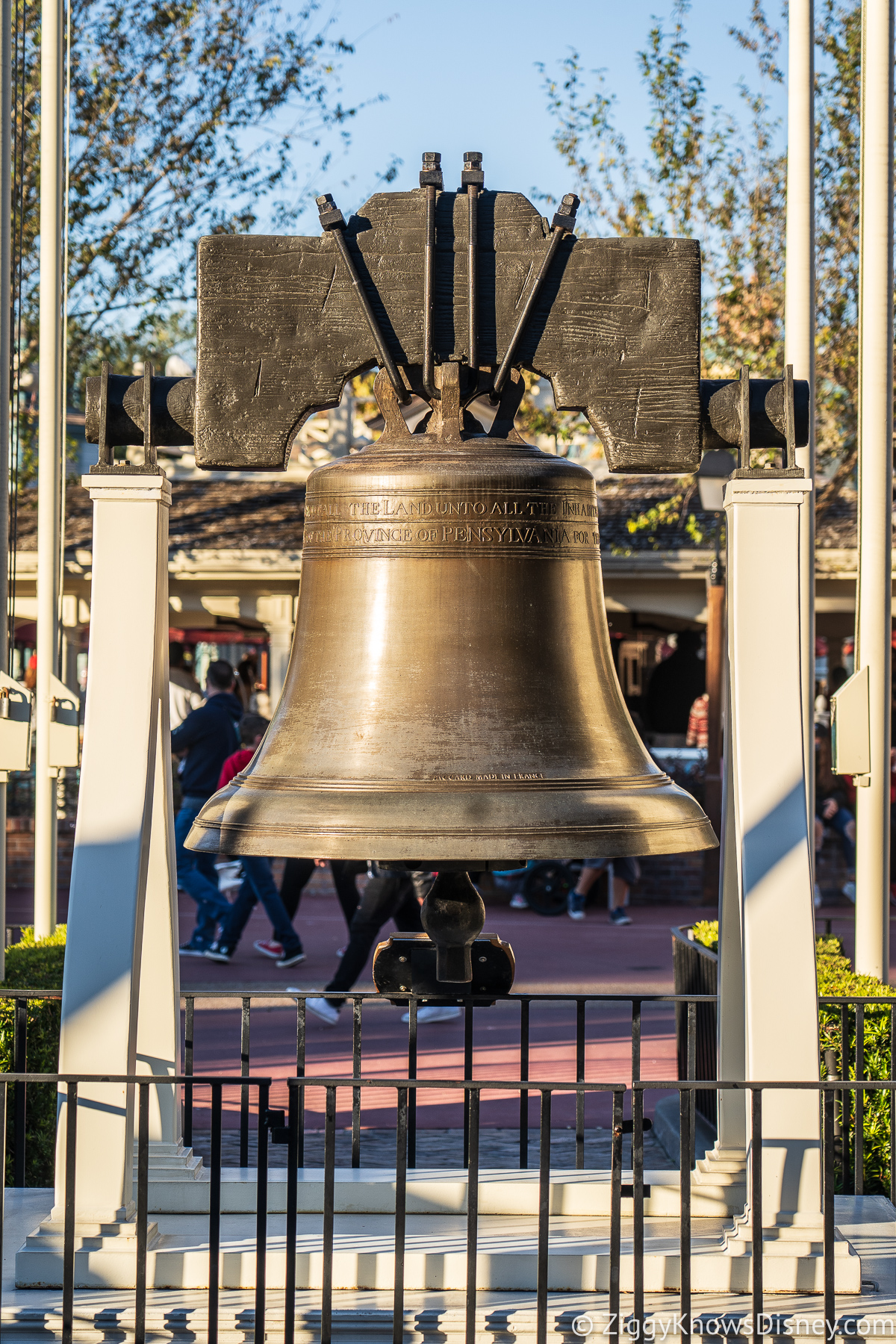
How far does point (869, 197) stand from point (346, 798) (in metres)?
4.12

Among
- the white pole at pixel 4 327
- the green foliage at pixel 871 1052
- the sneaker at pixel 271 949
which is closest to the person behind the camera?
the green foliage at pixel 871 1052

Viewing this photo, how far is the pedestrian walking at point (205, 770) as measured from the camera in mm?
10469

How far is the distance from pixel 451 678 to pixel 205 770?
24.1 feet

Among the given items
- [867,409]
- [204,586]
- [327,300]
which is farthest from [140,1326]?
[204,586]

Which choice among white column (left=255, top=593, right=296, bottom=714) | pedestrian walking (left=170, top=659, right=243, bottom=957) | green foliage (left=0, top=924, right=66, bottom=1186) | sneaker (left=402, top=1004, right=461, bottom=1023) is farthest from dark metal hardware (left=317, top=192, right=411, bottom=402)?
white column (left=255, top=593, right=296, bottom=714)

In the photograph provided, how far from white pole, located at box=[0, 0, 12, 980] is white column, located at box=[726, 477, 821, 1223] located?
3071 mm

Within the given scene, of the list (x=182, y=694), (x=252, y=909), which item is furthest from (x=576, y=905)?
(x=182, y=694)

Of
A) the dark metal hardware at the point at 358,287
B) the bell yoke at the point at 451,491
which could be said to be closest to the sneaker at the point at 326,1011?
the bell yoke at the point at 451,491

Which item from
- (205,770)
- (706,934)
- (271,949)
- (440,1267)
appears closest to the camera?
(440,1267)

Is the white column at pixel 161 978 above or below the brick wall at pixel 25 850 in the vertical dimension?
above

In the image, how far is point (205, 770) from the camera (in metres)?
10.5

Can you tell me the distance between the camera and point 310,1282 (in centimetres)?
376

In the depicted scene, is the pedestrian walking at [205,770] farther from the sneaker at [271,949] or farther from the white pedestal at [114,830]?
the white pedestal at [114,830]

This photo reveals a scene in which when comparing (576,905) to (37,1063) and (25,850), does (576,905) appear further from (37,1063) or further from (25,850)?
(37,1063)
